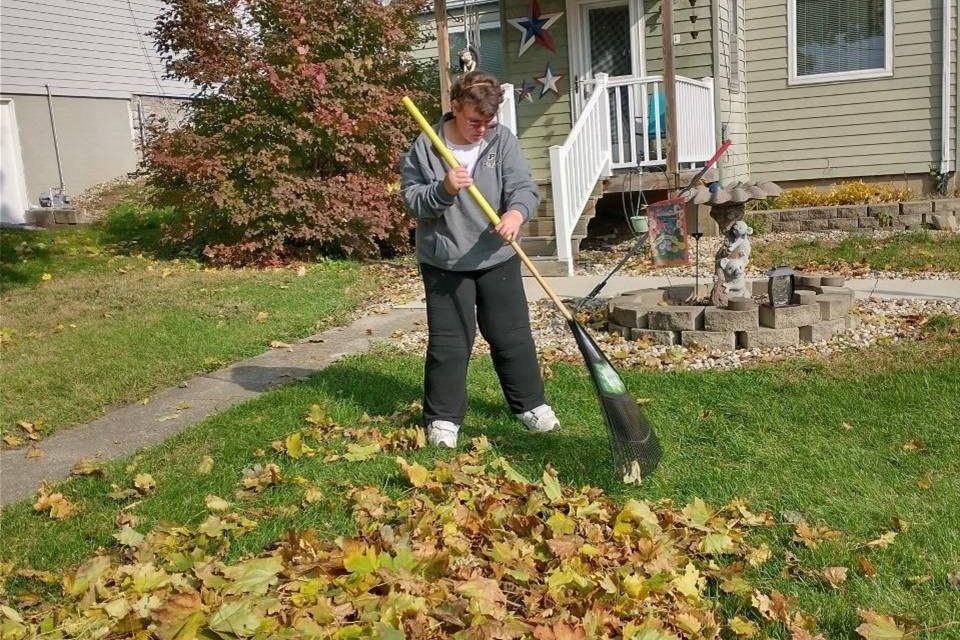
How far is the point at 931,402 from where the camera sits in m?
4.26

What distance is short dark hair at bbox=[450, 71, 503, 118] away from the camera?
12.2 ft

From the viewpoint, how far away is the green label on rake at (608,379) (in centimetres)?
354

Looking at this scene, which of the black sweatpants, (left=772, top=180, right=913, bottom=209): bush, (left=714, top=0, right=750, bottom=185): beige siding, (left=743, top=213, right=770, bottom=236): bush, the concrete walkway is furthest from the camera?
(left=714, top=0, right=750, bottom=185): beige siding

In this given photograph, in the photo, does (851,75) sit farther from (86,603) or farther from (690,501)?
(86,603)

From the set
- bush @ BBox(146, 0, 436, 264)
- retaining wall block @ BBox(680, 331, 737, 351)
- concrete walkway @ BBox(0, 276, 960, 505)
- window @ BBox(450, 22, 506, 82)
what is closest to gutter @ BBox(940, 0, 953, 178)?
concrete walkway @ BBox(0, 276, 960, 505)

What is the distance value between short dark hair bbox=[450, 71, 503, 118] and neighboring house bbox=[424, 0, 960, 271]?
760 centimetres

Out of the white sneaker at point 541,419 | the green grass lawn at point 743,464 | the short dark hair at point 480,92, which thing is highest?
the short dark hair at point 480,92

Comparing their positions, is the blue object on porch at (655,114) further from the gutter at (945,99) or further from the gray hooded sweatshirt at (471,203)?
the gray hooded sweatshirt at (471,203)

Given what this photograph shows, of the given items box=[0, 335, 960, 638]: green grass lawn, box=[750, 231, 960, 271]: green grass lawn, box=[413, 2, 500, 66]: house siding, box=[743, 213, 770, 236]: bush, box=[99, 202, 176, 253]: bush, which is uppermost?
box=[413, 2, 500, 66]: house siding

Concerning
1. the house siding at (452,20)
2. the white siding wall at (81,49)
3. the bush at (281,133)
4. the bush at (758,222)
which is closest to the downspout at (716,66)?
the bush at (758,222)

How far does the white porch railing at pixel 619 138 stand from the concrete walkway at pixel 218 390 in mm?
1428

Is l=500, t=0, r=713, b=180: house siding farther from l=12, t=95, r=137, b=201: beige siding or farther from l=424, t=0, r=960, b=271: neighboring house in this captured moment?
l=12, t=95, r=137, b=201: beige siding

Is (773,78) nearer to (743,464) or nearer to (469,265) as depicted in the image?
(469,265)

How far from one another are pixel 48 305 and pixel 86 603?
6131 mm
